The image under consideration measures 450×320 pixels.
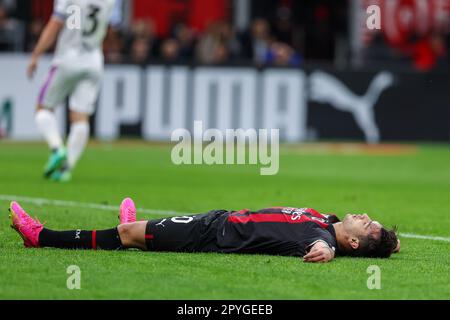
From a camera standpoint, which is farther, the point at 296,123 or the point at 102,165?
the point at 296,123

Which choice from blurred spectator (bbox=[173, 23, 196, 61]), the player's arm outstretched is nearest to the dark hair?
the player's arm outstretched

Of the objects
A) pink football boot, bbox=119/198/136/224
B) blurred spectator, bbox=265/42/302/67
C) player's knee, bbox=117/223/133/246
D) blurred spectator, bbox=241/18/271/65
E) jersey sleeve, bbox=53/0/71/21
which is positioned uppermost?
jersey sleeve, bbox=53/0/71/21

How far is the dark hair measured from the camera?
7.75 meters

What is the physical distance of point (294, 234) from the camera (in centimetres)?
767

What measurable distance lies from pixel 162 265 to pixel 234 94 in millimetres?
14963

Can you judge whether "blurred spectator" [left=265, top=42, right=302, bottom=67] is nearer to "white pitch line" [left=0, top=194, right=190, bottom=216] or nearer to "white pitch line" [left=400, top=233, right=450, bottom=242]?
"white pitch line" [left=0, top=194, right=190, bottom=216]

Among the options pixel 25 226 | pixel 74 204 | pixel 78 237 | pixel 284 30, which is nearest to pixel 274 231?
pixel 78 237

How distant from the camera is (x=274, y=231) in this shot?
7723 mm

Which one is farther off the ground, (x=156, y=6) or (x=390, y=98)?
(x=156, y=6)

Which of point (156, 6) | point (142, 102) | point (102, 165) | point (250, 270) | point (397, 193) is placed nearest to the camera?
point (250, 270)

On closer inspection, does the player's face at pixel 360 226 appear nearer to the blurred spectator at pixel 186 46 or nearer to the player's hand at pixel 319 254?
the player's hand at pixel 319 254

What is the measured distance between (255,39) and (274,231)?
15.7 meters
